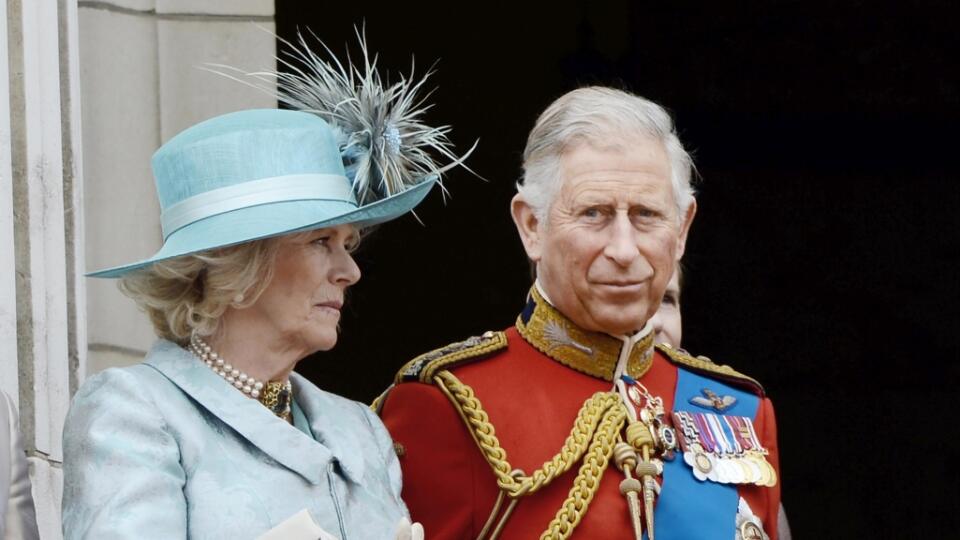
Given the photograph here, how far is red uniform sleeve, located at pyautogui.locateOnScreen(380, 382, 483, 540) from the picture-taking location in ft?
13.1

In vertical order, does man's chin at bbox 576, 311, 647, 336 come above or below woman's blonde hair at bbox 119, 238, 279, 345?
below

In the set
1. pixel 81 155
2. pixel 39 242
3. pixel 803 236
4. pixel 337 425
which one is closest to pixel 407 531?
Answer: pixel 337 425

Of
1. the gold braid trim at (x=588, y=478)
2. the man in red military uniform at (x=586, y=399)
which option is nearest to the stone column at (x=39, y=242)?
the man in red military uniform at (x=586, y=399)

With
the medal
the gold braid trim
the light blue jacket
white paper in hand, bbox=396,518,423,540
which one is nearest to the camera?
the light blue jacket

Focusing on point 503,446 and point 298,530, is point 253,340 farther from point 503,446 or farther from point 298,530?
point 503,446

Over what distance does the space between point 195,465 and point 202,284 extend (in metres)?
0.30

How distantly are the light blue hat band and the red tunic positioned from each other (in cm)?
50

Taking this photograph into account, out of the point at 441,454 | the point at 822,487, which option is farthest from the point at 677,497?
the point at 822,487

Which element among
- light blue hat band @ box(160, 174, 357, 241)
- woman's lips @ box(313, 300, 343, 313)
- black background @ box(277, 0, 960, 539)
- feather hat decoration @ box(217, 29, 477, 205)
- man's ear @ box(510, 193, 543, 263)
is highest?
feather hat decoration @ box(217, 29, 477, 205)

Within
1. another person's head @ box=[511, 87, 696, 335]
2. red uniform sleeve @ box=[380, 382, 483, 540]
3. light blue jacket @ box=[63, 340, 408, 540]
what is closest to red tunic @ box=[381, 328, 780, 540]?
red uniform sleeve @ box=[380, 382, 483, 540]

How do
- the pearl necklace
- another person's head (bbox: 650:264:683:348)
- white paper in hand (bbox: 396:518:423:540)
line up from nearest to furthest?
white paper in hand (bbox: 396:518:423:540) → the pearl necklace → another person's head (bbox: 650:264:683:348)

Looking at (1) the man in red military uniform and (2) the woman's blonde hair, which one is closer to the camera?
(2) the woman's blonde hair

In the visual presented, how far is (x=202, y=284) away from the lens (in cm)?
367

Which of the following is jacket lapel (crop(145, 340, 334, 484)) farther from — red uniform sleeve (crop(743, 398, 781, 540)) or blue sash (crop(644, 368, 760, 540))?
red uniform sleeve (crop(743, 398, 781, 540))
